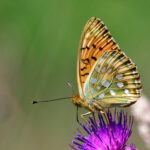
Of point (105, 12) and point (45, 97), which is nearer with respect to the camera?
point (45, 97)

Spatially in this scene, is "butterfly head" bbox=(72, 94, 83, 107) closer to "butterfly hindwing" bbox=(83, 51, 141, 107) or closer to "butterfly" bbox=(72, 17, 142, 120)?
"butterfly" bbox=(72, 17, 142, 120)

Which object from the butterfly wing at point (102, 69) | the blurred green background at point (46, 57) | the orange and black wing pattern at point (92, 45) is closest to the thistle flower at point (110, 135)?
the butterfly wing at point (102, 69)

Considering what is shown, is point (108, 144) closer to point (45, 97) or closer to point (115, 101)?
point (115, 101)

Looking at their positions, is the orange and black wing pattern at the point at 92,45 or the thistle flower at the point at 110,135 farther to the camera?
the orange and black wing pattern at the point at 92,45

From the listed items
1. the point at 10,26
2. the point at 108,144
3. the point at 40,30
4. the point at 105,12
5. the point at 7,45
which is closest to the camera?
the point at 108,144

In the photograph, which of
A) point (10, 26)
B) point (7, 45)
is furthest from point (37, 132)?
point (10, 26)

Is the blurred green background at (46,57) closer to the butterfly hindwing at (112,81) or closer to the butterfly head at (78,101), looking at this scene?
the butterfly head at (78,101)
